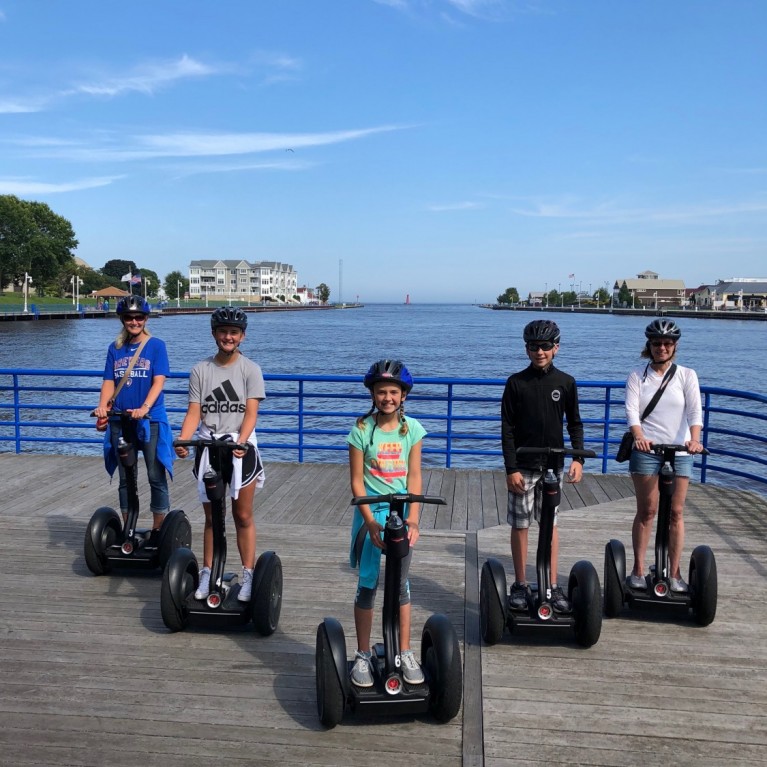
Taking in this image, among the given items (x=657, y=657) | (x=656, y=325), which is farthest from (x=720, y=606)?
(x=656, y=325)

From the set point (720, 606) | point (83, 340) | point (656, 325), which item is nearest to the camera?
point (656, 325)

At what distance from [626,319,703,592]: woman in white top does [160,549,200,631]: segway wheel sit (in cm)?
274

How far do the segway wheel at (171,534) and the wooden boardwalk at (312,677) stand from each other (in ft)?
0.80

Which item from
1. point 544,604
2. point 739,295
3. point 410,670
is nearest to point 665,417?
point 544,604

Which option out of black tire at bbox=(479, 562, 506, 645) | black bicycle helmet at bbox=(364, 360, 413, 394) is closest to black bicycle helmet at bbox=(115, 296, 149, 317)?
black bicycle helmet at bbox=(364, 360, 413, 394)

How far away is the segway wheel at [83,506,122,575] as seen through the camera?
5.27 metres

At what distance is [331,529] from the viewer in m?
6.58

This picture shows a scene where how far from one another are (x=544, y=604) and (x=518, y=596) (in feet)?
0.58

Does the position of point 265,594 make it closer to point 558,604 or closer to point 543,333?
point 558,604

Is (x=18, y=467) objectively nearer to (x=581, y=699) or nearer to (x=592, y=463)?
(x=581, y=699)

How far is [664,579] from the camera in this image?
4.66m

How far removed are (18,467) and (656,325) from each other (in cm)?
775

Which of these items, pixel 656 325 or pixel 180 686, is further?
pixel 656 325

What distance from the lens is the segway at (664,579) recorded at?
4484 mm
